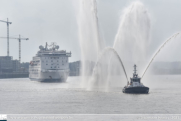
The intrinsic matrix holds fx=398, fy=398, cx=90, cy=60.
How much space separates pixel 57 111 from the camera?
48000mm

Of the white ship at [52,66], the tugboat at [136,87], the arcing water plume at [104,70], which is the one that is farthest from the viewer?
the white ship at [52,66]

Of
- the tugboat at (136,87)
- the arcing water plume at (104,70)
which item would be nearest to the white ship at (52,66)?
the arcing water plume at (104,70)

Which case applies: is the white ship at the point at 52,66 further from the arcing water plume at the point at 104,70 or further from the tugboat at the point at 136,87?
the tugboat at the point at 136,87

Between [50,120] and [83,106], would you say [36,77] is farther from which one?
[50,120]

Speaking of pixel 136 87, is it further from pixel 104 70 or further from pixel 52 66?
pixel 52 66

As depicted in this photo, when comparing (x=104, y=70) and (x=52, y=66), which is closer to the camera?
(x=104, y=70)

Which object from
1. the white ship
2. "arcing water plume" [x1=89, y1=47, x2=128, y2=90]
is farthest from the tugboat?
the white ship

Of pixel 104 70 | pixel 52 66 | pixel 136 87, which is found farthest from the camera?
pixel 52 66

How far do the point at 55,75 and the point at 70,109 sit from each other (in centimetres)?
9327

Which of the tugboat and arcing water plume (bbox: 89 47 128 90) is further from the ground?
arcing water plume (bbox: 89 47 128 90)

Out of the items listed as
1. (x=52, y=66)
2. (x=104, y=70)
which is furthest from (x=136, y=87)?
(x=52, y=66)

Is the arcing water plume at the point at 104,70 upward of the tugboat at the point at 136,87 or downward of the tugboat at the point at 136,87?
upward

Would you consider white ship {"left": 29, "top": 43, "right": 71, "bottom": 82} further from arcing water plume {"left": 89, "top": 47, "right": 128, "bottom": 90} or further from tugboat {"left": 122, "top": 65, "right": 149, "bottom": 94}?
tugboat {"left": 122, "top": 65, "right": 149, "bottom": 94}

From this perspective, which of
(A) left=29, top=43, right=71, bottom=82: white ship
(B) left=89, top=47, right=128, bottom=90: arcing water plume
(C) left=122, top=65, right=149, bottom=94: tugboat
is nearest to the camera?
(C) left=122, top=65, right=149, bottom=94: tugboat
